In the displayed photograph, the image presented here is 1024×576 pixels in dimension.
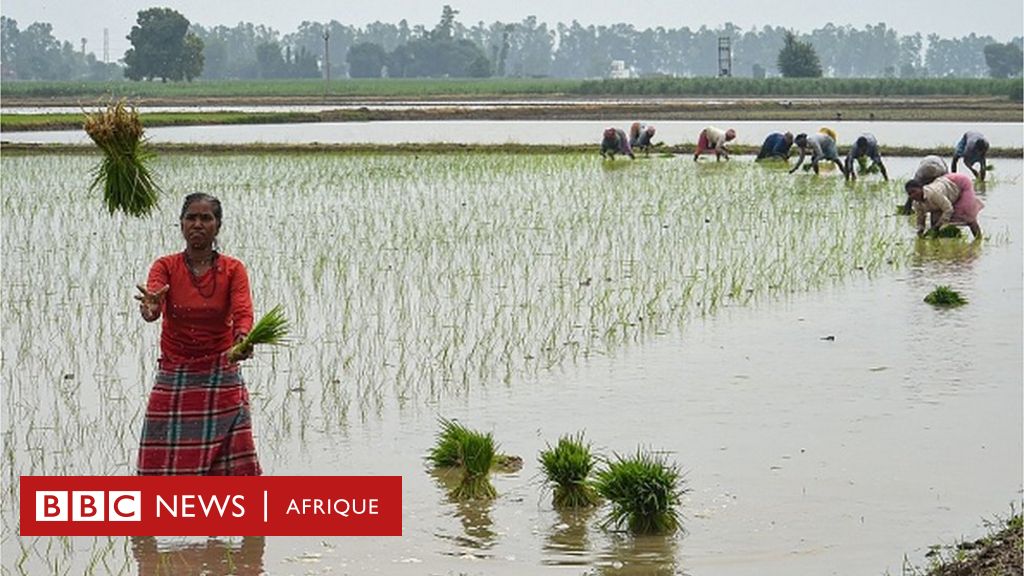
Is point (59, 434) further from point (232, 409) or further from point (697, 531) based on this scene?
point (697, 531)

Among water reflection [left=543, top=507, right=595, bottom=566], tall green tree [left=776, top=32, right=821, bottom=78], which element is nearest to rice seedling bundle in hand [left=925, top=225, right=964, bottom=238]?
water reflection [left=543, top=507, right=595, bottom=566]

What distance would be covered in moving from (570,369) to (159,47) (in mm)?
63525

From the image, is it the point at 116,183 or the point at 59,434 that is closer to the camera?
the point at 116,183

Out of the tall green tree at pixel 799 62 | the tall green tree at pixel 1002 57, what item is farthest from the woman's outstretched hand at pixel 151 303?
the tall green tree at pixel 1002 57

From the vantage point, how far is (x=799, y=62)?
218 feet

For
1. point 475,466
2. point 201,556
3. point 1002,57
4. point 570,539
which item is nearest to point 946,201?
point 475,466

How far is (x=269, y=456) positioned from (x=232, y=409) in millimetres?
1209

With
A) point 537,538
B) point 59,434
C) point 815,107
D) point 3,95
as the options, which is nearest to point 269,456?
point 59,434

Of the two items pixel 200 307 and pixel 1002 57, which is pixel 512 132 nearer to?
pixel 200 307

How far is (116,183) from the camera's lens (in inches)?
242

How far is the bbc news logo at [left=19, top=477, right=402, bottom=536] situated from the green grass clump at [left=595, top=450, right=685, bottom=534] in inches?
27.2

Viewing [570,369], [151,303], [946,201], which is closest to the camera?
[151,303]

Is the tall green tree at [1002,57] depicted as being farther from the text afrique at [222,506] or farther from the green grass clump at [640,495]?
the text afrique at [222,506]

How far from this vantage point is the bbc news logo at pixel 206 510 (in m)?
5.11
